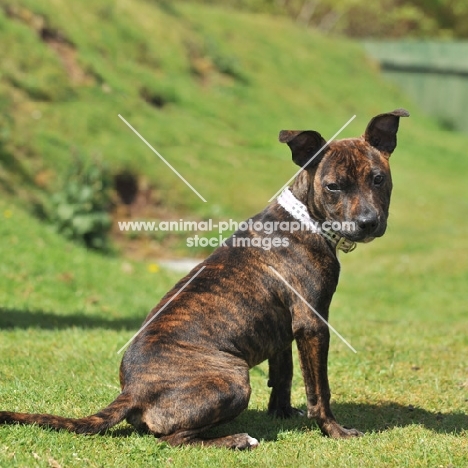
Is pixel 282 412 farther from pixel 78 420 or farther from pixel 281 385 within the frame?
pixel 78 420

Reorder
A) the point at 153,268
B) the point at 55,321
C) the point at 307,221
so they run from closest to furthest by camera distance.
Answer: the point at 307,221
the point at 55,321
the point at 153,268

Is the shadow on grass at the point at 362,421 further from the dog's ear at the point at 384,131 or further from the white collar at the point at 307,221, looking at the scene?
the dog's ear at the point at 384,131

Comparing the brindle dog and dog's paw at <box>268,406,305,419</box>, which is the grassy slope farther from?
the brindle dog

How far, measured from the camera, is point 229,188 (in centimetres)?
1744

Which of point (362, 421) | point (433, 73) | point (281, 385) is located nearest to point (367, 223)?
point (281, 385)

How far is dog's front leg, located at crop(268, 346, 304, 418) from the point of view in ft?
19.7

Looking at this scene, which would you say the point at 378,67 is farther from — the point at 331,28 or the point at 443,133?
the point at 331,28

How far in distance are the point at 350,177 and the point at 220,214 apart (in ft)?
36.2

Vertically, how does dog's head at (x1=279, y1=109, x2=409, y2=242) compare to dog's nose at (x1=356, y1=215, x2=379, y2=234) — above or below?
above

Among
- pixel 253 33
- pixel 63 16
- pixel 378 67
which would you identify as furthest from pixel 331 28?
pixel 63 16

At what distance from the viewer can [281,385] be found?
19.7ft

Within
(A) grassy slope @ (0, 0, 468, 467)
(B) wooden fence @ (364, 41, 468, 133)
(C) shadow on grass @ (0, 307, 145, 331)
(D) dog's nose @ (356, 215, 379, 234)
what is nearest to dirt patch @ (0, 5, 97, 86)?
(A) grassy slope @ (0, 0, 468, 467)

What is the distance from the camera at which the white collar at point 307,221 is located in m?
5.51

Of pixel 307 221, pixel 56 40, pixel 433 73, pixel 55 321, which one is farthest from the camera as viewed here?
pixel 433 73
